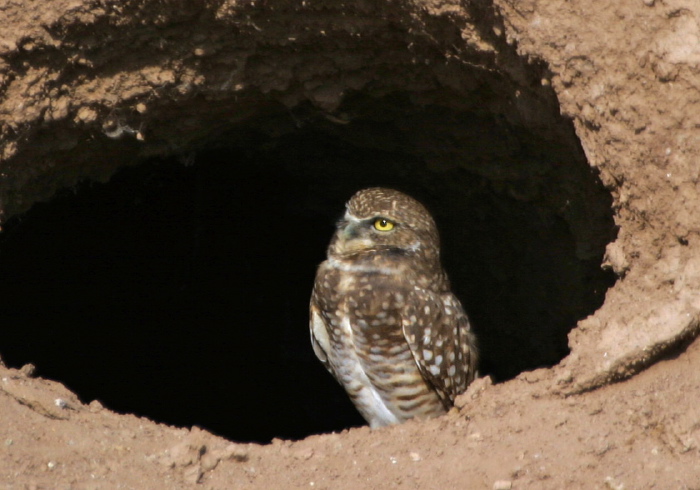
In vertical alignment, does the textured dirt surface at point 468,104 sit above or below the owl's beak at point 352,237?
above

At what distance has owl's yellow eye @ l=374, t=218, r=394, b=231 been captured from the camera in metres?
3.74

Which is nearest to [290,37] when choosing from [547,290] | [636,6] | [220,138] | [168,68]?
[168,68]

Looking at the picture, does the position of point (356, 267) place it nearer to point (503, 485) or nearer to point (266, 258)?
point (503, 485)

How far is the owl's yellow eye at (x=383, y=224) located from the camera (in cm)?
374

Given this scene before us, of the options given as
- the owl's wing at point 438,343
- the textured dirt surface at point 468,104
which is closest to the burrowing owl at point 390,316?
the owl's wing at point 438,343

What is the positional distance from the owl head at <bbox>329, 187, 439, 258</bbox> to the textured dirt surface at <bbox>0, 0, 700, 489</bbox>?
60 centimetres

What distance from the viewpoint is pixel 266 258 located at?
6008mm

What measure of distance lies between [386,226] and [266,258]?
93.6 inches

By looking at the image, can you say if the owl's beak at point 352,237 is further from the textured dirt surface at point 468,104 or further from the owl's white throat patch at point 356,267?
the textured dirt surface at point 468,104

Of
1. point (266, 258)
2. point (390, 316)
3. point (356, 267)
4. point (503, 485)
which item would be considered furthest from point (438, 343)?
point (266, 258)

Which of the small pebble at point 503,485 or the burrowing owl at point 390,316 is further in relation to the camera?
the burrowing owl at point 390,316

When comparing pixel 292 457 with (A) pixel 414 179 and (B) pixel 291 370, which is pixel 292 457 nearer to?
(A) pixel 414 179

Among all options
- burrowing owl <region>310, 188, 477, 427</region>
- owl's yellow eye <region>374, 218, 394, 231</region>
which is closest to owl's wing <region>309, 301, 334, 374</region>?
burrowing owl <region>310, 188, 477, 427</region>

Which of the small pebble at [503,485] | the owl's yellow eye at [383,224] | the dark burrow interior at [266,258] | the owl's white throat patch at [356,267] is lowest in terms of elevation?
the dark burrow interior at [266,258]
